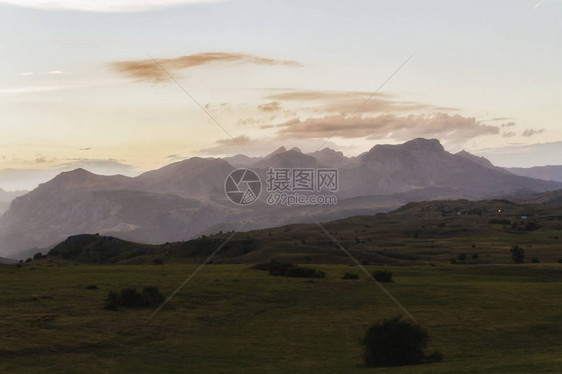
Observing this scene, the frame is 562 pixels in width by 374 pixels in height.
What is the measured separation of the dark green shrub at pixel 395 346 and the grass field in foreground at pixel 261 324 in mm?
1172

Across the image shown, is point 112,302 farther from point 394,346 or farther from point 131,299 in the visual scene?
point 394,346

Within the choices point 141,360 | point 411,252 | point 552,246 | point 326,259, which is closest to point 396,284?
point 141,360

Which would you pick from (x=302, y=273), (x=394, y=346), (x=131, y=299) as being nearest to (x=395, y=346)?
(x=394, y=346)

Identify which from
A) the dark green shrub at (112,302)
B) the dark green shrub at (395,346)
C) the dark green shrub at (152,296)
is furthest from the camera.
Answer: the dark green shrub at (152,296)

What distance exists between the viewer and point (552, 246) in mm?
143625

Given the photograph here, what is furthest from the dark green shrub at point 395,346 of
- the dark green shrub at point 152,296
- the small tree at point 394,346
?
the dark green shrub at point 152,296

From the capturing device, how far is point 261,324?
Result: 45.1 metres

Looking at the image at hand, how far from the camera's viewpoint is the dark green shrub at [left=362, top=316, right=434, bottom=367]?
33875 mm

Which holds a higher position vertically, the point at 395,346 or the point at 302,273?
the point at 395,346

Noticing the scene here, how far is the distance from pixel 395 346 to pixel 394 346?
56 mm

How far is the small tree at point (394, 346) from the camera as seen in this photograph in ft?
111

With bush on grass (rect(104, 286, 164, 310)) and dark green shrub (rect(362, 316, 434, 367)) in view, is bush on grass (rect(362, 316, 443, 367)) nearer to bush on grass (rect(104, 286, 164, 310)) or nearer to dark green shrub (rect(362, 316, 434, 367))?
dark green shrub (rect(362, 316, 434, 367))

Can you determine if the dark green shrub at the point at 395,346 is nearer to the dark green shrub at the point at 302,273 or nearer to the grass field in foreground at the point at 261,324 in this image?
the grass field in foreground at the point at 261,324

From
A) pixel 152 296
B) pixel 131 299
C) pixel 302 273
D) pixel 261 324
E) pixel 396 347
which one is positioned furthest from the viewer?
pixel 302 273
